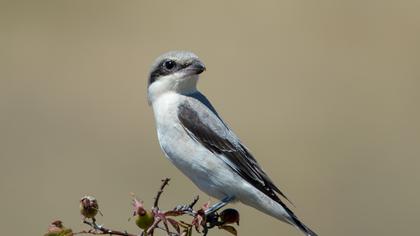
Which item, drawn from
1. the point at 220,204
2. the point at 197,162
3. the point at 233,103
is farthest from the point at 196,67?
the point at 233,103

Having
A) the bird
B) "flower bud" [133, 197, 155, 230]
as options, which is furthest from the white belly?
"flower bud" [133, 197, 155, 230]

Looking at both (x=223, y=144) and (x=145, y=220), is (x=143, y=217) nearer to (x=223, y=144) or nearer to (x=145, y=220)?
(x=145, y=220)

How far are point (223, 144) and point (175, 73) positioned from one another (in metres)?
0.58

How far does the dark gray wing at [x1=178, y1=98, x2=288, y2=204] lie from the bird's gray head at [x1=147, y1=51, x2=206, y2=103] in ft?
0.66

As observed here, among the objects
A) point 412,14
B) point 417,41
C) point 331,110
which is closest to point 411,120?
point 331,110

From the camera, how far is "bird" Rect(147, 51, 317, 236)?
506cm

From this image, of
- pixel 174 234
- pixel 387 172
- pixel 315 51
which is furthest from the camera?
pixel 315 51

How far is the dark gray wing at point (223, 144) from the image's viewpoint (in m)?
5.12

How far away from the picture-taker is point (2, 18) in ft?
58.2

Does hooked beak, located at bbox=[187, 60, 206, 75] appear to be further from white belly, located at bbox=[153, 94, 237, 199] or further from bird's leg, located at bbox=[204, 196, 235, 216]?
bird's leg, located at bbox=[204, 196, 235, 216]

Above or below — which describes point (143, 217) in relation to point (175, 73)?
below

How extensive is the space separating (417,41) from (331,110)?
3146 millimetres

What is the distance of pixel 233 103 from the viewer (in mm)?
14281

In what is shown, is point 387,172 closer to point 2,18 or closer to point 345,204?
point 345,204
